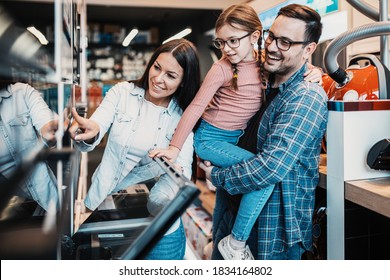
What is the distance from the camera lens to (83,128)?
0.93 m

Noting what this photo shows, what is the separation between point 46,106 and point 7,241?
233mm

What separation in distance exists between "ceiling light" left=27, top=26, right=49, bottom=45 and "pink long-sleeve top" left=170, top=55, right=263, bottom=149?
0.41 metres

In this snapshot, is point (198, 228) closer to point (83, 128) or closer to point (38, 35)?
point (83, 128)

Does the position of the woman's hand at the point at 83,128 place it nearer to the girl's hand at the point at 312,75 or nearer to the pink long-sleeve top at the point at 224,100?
the pink long-sleeve top at the point at 224,100

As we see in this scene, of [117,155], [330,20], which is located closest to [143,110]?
[117,155]

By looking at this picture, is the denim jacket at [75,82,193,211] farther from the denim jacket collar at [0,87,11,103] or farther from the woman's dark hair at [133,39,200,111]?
the denim jacket collar at [0,87,11,103]

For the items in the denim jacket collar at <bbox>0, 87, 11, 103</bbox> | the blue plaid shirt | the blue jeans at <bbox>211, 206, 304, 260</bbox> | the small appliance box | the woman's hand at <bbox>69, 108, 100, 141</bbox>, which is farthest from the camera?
the small appliance box

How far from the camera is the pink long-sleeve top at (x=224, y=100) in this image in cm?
99

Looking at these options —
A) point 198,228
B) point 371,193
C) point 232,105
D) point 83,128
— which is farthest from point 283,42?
point 198,228

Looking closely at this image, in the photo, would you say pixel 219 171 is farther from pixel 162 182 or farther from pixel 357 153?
pixel 357 153

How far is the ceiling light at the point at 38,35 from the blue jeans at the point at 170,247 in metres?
0.53

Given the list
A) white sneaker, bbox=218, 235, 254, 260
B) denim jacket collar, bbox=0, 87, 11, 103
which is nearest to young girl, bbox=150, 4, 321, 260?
white sneaker, bbox=218, 235, 254, 260

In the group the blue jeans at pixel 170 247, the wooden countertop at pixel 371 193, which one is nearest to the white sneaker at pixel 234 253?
the blue jeans at pixel 170 247

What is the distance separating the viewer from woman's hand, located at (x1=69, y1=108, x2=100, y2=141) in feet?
2.97
